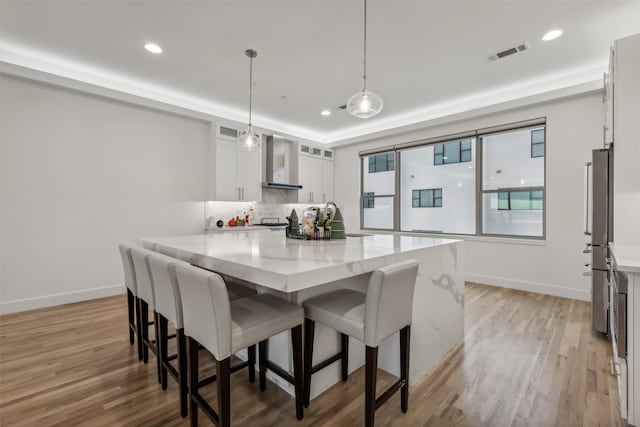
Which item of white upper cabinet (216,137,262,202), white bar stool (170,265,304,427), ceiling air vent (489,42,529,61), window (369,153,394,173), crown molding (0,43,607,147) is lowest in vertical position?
white bar stool (170,265,304,427)

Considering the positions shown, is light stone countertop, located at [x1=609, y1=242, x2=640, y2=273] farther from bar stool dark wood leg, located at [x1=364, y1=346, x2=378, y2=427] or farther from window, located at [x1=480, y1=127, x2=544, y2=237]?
window, located at [x1=480, y1=127, x2=544, y2=237]

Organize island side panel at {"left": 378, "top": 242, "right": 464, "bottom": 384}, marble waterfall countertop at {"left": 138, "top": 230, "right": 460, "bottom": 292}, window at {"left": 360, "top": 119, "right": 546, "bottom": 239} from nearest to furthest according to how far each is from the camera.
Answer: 1. marble waterfall countertop at {"left": 138, "top": 230, "right": 460, "bottom": 292}
2. island side panel at {"left": 378, "top": 242, "right": 464, "bottom": 384}
3. window at {"left": 360, "top": 119, "right": 546, "bottom": 239}

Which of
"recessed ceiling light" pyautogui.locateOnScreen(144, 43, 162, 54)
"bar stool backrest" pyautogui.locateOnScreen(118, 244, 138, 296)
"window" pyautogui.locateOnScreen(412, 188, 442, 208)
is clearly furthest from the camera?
"window" pyautogui.locateOnScreen(412, 188, 442, 208)

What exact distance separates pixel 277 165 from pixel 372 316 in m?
4.64

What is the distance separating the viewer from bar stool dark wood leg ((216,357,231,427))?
132 cm

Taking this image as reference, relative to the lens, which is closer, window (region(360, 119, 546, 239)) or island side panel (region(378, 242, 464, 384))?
island side panel (region(378, 242, 464, 384))

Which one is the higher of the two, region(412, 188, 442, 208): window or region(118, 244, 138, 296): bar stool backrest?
region(412, 188, 442, 208): window

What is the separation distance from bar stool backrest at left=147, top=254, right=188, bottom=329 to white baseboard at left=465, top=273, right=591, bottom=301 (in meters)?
4.50

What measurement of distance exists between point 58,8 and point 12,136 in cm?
168

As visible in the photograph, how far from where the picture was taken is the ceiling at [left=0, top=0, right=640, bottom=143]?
8.42ft

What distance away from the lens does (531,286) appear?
4.19 metres

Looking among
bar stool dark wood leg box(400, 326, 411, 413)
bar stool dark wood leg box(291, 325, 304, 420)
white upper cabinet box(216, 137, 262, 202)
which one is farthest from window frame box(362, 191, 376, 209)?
bar stool dark wood leg box(291, 325, 304, 420)

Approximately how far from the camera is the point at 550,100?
154 inches

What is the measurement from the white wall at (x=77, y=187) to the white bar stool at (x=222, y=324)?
10.6 feet
